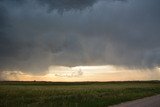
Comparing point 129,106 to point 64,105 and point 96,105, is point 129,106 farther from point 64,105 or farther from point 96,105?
point 64,105

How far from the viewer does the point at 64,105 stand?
88.3ft

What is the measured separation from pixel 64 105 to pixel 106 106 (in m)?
3.53

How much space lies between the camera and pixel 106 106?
27.0m

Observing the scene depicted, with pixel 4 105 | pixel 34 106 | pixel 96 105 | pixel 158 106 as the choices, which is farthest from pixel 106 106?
pixel 4 105

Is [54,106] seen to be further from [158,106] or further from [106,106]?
[158,106]

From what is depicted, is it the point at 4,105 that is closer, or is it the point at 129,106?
the point at 129,106

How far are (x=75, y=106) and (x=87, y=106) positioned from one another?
1.11 meters

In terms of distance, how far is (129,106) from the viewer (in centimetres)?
2512

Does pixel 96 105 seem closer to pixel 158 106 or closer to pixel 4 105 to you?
pixel 158 106

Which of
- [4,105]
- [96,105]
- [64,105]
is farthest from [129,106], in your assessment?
[4,105]

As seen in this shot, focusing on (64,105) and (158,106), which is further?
(64,105)

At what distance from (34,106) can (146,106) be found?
354 inches

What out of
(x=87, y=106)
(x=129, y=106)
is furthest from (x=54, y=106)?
(x=129, y=106)

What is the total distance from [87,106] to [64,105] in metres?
1.93
